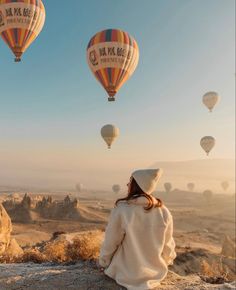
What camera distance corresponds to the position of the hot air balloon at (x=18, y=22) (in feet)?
88.7

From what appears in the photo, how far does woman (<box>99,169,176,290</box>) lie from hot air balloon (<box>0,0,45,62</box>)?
24.0 meters

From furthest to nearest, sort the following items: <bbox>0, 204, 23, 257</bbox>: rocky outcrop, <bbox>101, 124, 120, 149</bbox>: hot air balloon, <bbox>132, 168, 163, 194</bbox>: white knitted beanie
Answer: <bbox>101, 124, 120, 149</bbox>: hot air balloon, <bbox>0, 204, 23, 257</bbox>: rocky outcrop, <bbox>132, 168, 163, 194</bbox>: white knitted beanie

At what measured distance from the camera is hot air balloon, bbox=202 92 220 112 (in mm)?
48812

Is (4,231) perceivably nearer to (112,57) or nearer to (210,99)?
(112,57)

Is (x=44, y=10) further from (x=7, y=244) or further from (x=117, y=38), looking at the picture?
(x=7, y=244)

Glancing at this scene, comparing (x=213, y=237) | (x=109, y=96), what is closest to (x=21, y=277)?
(x=109, y=96)

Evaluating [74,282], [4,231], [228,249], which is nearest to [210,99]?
[228,249]

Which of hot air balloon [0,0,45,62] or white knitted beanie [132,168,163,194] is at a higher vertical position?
hot air balloon [0,0,45,62]

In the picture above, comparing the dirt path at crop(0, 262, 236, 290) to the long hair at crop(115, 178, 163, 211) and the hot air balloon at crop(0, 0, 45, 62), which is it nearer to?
the long hair at crop(115, 178, 163, 211)

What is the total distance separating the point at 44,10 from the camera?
28875 millimetres

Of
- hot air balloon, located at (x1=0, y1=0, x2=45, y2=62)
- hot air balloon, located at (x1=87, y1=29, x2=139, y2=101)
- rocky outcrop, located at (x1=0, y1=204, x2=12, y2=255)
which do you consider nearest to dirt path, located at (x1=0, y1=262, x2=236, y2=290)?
rocky outcrop, located at (x1=0, y1=204, x2=12, y2=255)

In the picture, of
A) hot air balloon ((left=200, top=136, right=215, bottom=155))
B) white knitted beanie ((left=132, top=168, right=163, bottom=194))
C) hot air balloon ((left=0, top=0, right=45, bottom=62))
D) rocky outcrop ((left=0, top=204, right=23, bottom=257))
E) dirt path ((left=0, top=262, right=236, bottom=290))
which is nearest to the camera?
white knitted beanie ((left=132, top=168, right=163, bottom=194))

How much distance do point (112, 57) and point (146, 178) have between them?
23.4 m

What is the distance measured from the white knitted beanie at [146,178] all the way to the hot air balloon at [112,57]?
23295mm
